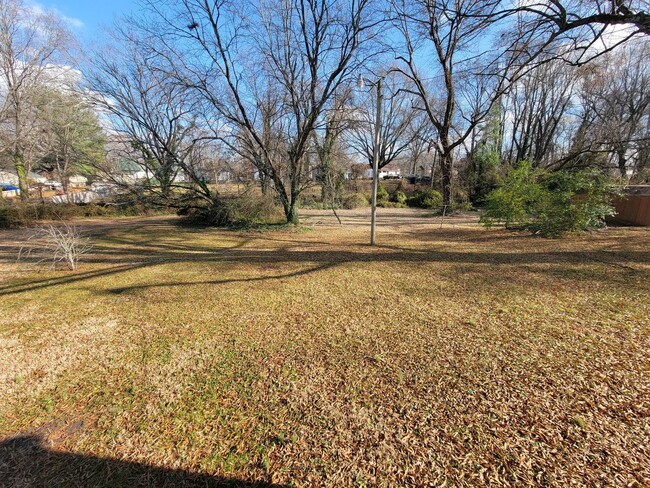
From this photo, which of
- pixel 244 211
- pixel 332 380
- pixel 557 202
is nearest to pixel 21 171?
pixel 244 211

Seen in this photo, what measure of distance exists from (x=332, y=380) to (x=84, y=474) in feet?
5.38

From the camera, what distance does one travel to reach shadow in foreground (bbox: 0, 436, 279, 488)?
1.55 meters

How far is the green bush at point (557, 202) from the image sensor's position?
7496mm

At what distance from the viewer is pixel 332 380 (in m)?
2.29

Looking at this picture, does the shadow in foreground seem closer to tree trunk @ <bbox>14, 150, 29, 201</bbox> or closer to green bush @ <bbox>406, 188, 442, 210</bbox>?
green bush @ <bbox>406, 188, 442, 210</bbox>

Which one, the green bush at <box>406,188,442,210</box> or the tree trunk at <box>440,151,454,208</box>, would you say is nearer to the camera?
the tree trunk at <box>440,151,454,208</box>

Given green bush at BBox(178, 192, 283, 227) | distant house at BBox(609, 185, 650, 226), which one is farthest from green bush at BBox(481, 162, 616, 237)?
green bush at BBox(178, 192, 283, 227)

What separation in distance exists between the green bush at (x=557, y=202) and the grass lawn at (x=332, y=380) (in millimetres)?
3595

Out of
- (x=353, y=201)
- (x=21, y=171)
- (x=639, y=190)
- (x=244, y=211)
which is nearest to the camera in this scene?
(x=244, y=211)

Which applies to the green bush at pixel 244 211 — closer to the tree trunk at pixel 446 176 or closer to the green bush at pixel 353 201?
the tree trunk at pixel 446 176

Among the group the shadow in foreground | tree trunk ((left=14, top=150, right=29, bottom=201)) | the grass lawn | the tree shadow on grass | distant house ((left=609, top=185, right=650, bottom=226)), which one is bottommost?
the shadow in foreground

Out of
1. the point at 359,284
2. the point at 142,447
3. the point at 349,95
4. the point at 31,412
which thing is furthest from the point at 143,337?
the point at 349,95

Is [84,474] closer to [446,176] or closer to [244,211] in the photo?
[244,211]

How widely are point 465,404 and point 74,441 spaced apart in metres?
2.68
